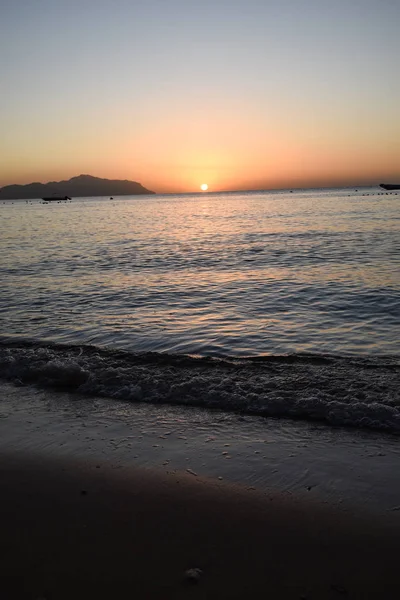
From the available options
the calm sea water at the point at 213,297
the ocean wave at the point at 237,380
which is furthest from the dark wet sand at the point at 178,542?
the calm sea water at the point at 213,297

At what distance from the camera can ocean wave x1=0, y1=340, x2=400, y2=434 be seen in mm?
7082

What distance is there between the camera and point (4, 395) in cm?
820

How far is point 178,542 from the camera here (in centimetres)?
409

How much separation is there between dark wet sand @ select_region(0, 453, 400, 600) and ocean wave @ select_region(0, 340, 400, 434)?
7.98 ft

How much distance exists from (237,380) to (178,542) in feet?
14.9

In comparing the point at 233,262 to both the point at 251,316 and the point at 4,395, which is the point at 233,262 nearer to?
the point at 251,316

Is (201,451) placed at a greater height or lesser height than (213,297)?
lesser

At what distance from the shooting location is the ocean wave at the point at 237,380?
7.08 metres

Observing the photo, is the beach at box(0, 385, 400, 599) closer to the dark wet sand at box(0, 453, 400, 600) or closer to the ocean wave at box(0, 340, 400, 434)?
the dark wet sand at box(0, 453, 400, 600)

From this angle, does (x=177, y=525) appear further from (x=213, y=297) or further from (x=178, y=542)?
(x=213, y=297)

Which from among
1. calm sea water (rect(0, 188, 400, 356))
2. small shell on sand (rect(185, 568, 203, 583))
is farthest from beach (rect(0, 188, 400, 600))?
calm sea water (rect(0, 188, 400, 356))

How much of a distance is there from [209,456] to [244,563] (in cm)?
192

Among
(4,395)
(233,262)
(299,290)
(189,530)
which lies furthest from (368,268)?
(189,530)

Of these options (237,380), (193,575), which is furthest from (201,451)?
(237,380)
